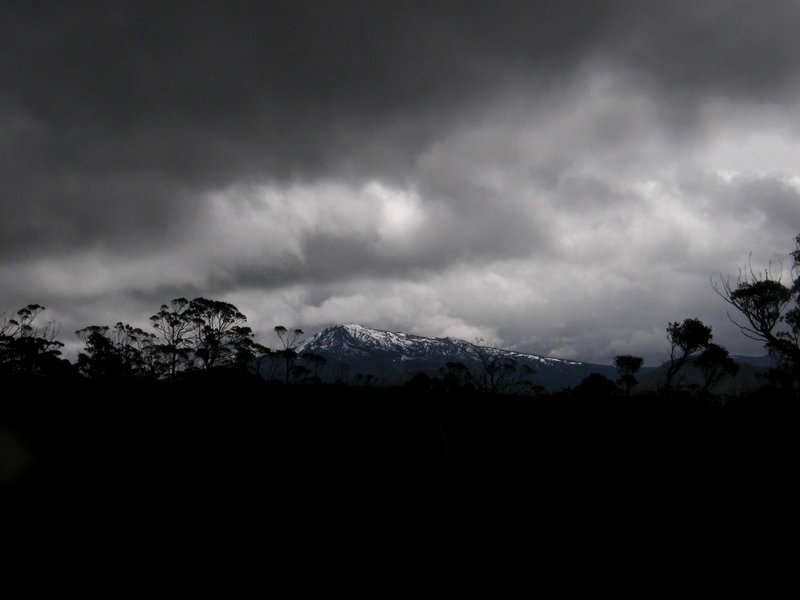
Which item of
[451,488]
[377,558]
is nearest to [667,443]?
[451,488]

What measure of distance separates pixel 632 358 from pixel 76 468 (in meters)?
59.7

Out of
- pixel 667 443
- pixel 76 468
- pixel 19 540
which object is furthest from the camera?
pixel 667 443

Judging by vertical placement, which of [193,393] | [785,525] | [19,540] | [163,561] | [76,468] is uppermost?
[193,393]

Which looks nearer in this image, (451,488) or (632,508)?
(451,488)

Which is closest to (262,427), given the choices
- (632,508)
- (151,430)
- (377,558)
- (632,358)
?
(151,430)

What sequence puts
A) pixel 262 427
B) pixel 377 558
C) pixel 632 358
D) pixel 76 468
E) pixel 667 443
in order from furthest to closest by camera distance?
pixel 632 358, pixel 667 443, pixel 262 427, pixel 377 558, pixel 76 468

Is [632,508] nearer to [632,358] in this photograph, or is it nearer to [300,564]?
[300,564]

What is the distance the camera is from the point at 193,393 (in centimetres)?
618

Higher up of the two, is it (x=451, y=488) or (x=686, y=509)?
(x=451, y=488)

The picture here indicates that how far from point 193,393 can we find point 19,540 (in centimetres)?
235

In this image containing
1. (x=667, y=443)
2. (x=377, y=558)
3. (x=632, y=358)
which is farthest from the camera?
(x=632, y=358)

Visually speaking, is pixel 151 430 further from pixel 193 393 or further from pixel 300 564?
pixel 300 564

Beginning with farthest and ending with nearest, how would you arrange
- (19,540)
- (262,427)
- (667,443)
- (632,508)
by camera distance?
(667,443), (632,508), (262,427), (19,540)

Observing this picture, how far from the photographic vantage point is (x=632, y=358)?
179 ft
